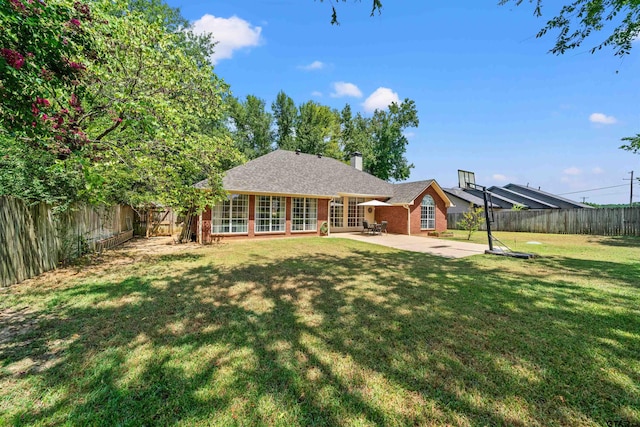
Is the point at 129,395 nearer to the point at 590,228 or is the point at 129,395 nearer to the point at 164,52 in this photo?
the point at 164,52

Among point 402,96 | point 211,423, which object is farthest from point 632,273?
point 402,96

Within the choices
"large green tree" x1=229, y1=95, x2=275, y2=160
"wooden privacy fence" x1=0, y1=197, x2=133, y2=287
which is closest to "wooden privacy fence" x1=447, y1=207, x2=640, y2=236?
"wooden privacy fence" x1=0, y1=197, x2=133, y2=287

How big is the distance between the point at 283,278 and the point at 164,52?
25.9ft

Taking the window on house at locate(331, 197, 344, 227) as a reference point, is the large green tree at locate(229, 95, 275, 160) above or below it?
above

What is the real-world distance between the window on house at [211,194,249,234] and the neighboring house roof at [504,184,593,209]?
34.9m

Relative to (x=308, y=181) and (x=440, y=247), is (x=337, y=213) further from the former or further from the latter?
(x=440, y=247)

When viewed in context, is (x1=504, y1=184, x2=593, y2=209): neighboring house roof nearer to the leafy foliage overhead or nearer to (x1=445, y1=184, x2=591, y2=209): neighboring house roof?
(x1=445, y1=184, x2=591, y2=209): neighboring house roof

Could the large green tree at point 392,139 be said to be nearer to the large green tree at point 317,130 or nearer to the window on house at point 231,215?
the large green tree at point 317,130

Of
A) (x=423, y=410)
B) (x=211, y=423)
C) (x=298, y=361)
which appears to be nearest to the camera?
(x=211, y=423)

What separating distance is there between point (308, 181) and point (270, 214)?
4.03 metres

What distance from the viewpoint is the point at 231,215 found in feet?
48.0

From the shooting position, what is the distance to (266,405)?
93.6 inches

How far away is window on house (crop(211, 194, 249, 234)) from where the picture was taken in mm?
14227

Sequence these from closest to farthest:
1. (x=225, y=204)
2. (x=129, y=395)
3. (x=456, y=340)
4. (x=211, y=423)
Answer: (x=211, y=423) < (x=129, y=395) < (x=456, y=340) < (x=225, y=204)
